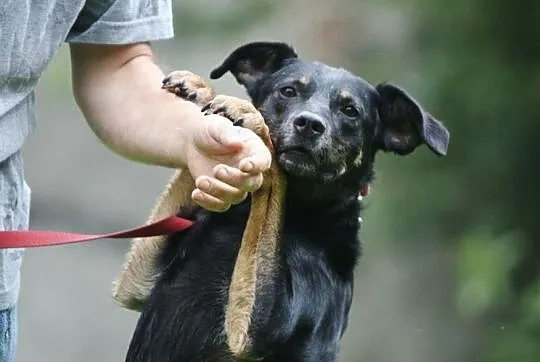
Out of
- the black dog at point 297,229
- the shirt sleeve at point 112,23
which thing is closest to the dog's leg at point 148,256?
the black dog at point 297,229

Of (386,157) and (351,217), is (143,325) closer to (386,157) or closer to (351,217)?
(351,217)

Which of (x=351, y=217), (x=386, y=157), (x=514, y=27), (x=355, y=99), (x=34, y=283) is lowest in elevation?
(x=34, y=283)

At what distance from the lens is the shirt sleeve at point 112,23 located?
9.73 feet

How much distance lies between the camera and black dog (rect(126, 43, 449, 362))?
11.1 feet

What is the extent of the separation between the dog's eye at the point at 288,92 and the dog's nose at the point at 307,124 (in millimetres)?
210

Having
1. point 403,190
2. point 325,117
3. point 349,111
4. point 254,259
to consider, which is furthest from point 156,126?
point 403,190

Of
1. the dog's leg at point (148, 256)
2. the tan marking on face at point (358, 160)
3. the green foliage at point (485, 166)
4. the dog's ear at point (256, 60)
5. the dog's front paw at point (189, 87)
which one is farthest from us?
the green foliage at point (485, 166)

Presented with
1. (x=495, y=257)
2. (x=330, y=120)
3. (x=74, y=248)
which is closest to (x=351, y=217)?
(x=330, y=120)

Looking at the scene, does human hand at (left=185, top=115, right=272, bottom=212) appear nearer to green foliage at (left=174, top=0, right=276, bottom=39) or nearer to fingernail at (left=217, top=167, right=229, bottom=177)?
fingernail at (left=217, top=167, right=229, bottom=177)

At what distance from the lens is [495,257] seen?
21.7 feet

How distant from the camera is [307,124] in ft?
11.1

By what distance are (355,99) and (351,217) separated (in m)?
0.31

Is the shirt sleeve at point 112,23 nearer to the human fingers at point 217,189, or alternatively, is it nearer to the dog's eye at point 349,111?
the human fingers at point 217,189

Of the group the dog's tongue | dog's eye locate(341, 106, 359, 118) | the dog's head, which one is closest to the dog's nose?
the dog's head
